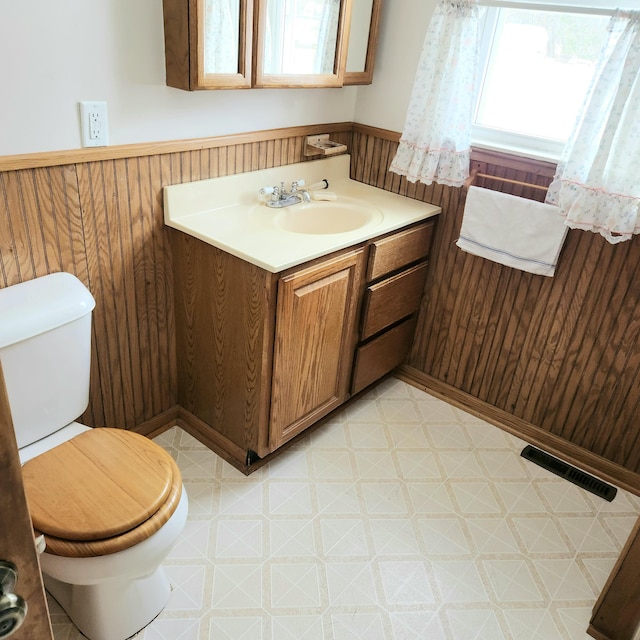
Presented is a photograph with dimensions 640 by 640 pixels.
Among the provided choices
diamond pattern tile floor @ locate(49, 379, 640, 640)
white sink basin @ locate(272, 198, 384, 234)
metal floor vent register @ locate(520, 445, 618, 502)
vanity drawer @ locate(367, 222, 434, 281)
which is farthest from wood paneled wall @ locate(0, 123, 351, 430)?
metal floor vent register @ locate(520, 445, 618, 502)

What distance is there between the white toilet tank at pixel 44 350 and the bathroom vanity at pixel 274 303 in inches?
16.6

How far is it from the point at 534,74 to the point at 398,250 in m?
0.78

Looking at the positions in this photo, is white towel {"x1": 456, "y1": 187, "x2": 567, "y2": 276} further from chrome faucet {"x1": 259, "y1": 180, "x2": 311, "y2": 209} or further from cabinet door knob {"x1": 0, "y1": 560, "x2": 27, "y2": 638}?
cabinet door knob {"x1": 0, "y1": 560, "x2": 27, "y2": 638}

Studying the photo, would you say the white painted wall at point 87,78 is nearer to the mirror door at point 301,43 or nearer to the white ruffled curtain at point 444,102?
the mirror door at point 301,43

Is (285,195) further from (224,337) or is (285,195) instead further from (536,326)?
(536,326)

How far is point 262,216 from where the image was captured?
197 cm

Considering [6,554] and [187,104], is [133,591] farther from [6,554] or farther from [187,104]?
[187,104]

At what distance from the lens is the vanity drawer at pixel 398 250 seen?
2010 mm

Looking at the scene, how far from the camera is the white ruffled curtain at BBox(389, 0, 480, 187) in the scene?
192cm

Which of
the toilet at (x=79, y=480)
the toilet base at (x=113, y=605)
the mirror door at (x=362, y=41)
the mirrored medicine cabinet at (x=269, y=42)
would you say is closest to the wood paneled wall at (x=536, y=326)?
the mirror door at (x=362, y=41)

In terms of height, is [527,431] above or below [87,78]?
below

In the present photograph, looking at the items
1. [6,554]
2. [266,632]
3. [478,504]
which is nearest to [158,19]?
[6,554]

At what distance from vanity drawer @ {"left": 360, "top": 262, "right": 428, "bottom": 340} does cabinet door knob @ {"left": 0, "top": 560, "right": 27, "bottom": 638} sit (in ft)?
5.33

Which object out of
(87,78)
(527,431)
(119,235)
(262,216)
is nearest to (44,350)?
(119,235)
